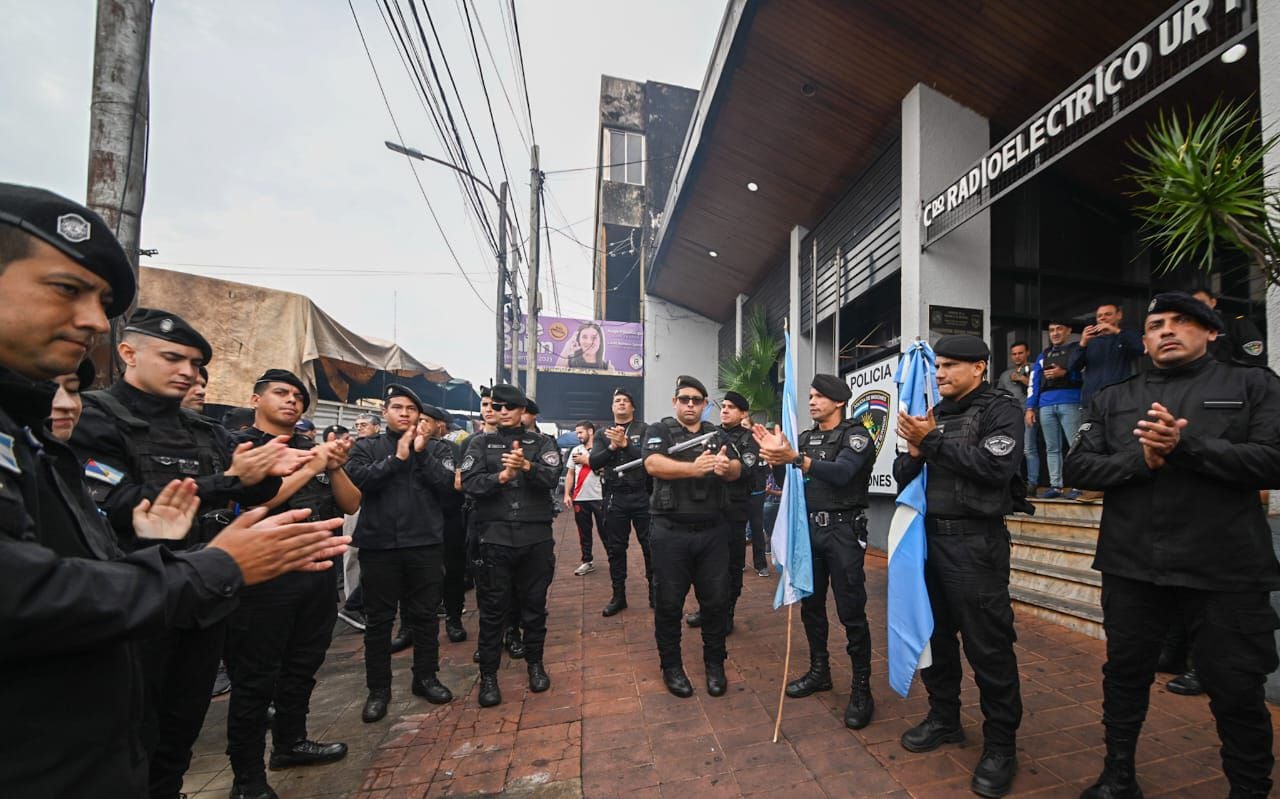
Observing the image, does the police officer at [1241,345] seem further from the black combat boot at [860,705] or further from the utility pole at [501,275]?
the utility pole at [501,275]

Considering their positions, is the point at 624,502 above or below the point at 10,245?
below

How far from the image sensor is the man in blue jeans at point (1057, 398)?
5.27 metres

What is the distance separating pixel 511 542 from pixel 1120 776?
331cm

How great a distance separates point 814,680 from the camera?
10.9 ft

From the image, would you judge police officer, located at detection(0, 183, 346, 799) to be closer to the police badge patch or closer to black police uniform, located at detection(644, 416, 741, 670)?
black police uniform, located at detection(644, 416, 741, 670)

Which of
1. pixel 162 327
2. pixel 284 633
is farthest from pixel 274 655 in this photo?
pixel 162 327

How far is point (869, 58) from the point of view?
→ 5961 mm

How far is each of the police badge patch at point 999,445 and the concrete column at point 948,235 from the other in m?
3.93

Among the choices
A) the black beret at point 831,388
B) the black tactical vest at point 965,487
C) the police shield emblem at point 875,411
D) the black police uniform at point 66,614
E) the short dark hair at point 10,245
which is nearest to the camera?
the black police uniform at point 66,614

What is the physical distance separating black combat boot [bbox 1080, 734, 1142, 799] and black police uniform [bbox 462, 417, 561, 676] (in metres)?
2.99

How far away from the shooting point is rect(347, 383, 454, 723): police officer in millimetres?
3373

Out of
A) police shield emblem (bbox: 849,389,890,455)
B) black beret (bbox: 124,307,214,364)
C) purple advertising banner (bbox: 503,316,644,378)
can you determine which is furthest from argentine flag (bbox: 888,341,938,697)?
purple advertising banner (bbox: 503,316,644,378)

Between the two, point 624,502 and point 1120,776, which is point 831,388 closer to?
point 1120,776

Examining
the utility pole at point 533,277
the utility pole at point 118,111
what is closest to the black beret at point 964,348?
the utility pole at point 118,111
